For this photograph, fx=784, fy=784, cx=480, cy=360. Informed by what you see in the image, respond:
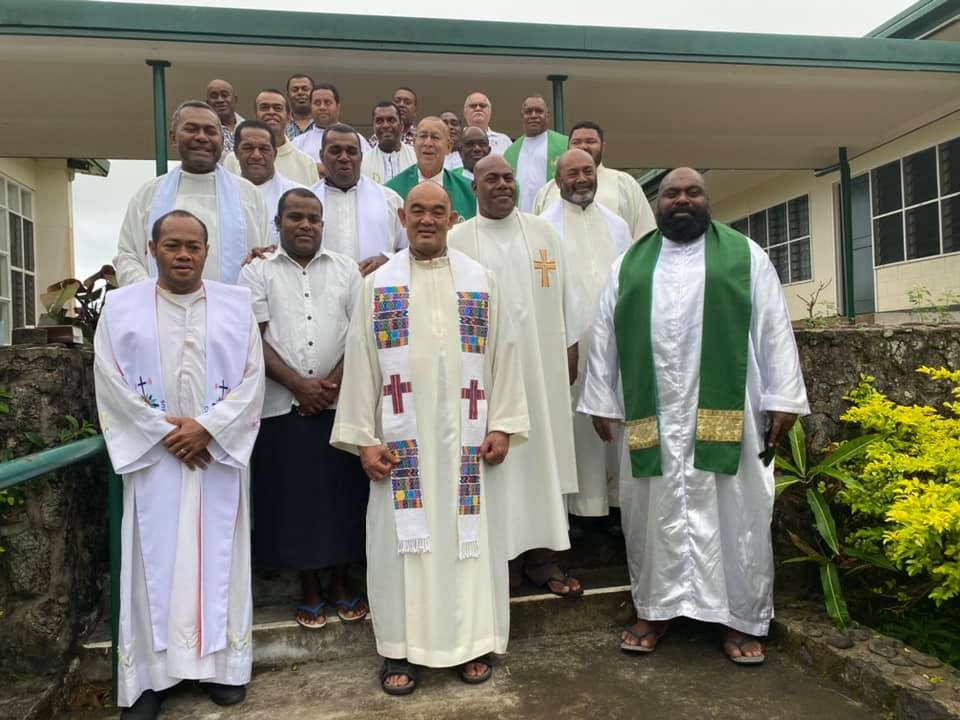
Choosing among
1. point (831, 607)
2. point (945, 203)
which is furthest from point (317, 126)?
point (945, 203)

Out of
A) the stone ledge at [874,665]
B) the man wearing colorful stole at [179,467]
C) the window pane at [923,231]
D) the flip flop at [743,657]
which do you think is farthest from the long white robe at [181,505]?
the window pane at [923,231]

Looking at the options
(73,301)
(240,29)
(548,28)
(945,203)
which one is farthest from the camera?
(945,203)

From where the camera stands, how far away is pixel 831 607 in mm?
3738

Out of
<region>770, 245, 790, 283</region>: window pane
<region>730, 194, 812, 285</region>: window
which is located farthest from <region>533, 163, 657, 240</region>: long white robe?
<region>770, 245, 790, 283</region>: window pane

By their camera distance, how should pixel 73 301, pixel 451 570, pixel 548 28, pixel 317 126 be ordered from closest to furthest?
pixel 451 570, pixel 73 301, pixel 317 126, pixel 548 28

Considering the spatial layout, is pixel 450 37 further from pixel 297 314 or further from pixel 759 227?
pixel 759 227

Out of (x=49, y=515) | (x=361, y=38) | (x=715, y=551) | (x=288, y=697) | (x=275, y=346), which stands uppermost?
(x=361, y=38)

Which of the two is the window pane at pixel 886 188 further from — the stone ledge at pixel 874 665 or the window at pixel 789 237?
the stone ledge at pixel 874 665

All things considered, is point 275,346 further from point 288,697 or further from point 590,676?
point 590,676

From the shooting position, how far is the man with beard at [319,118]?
20.1 ft

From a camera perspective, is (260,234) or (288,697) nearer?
(288,697)

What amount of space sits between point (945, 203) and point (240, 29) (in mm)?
9373

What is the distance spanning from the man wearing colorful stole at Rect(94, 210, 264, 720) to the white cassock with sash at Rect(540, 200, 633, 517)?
1858 mm

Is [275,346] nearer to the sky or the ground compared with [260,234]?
nearer to the ground
